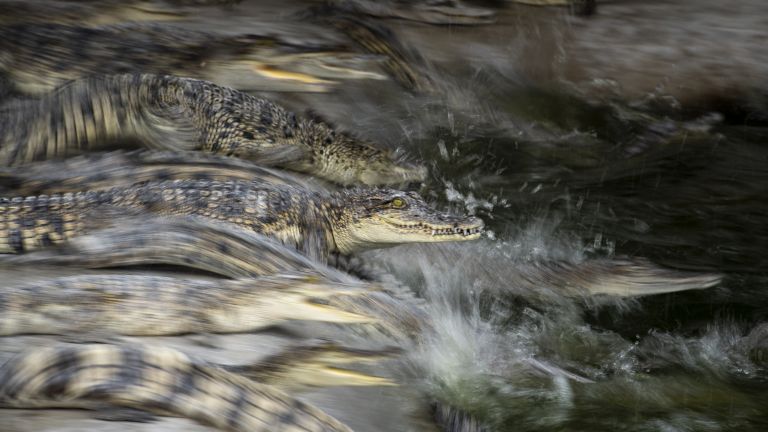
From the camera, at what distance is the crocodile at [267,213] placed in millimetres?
4070

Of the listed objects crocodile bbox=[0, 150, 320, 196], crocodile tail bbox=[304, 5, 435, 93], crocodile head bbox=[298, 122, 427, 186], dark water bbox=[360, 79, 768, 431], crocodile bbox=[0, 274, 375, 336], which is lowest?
dark water bbox=[360, 79, 768, 431]

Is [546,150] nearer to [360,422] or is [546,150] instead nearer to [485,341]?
[485,341]

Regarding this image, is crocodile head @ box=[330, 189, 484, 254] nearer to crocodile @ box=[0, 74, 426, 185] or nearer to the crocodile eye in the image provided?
the crocodile eye

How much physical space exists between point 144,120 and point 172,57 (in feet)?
2.21

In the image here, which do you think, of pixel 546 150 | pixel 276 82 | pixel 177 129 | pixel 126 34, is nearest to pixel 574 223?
pixel 546 150

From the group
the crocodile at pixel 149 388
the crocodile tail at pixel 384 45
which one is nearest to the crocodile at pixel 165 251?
the crocodile at pixel 149 388

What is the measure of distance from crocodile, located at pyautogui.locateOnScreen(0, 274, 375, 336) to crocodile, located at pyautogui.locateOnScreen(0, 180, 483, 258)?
0.58 m

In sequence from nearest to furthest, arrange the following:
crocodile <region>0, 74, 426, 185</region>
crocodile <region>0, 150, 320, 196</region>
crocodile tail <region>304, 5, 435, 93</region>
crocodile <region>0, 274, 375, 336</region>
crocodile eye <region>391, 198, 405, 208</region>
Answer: crocodile <region>0, 274, 375, 336</region>
crocodile <region>0, 150, 320, 196</region>
crocodile eye <region>391, 198, 405, 208</region>
crocodile <region>0, 74, 426, 185</region>
crocodile tail <region>304, 5, 435, 93</region>

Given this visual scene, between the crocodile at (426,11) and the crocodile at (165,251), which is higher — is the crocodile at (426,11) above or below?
above

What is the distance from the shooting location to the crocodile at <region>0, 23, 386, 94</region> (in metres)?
5.47

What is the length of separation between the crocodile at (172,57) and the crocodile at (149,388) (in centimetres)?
296

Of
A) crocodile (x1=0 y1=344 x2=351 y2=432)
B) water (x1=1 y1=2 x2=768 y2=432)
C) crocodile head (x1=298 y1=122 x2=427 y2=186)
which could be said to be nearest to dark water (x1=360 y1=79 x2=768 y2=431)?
water (x1=1 y1=2 x2=768 y2=432)

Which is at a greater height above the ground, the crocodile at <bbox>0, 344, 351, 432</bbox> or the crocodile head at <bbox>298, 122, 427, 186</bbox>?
the crocodile at <bbox>0, 344, 351, 432</bbox>

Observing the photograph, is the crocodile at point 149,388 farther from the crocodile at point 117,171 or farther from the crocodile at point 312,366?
the crocodile at point 117,171
